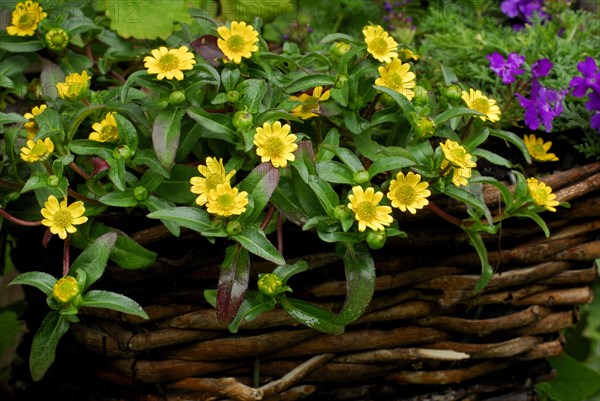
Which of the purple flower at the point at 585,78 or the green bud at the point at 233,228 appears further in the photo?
the purple flower at the point at 585,78

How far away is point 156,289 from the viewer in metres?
0.91

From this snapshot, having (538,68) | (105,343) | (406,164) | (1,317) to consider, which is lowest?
(1,317)

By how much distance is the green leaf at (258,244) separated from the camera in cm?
77

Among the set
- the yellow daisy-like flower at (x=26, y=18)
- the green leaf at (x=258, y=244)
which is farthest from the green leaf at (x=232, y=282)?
the yellow daisy-like flower at (x=26, y=18)

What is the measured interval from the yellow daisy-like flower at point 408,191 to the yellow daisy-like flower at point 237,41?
24cm

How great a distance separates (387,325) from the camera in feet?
3.27

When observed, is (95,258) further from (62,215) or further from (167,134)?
(167,134)

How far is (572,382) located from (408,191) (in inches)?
27.5

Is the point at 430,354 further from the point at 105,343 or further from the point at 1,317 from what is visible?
the point at 1,317

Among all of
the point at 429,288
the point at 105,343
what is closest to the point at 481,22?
the point at 429,288

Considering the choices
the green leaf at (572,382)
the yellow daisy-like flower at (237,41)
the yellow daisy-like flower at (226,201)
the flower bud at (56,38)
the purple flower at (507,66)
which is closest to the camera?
the yellow daisy-like flower at (226,201)

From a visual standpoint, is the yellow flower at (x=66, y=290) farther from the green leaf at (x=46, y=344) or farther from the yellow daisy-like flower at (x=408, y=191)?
the yellow daisy-like flower at (x=408, y=191)

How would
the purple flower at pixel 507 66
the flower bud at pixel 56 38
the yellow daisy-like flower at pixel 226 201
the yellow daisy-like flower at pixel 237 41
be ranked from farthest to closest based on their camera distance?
the purple flower at pixel 507 66 → the flower bud at pixel 56 38 → the yellow daisy-like flower at pixel 237 41 → the yellow daisy-like flower at pixel 226 201

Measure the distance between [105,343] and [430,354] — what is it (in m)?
0.43
